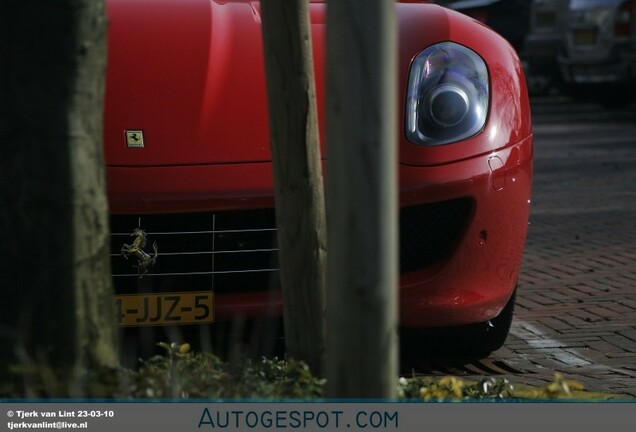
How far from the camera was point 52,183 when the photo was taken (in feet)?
9.04

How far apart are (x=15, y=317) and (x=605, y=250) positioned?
4.65 m

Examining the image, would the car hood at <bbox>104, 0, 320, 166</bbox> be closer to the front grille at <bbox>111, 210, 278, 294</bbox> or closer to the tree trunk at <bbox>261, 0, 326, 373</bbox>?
the front grille at <bbox>111, 210, 278, 294</bbox>

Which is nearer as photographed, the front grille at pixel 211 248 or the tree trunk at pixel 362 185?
the tree trunk at pixel 362 185

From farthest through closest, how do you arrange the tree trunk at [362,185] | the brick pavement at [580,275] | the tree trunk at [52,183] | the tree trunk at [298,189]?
the brick pavement at [580,275], the tree trunk at [298,189], the tree trunk at [52,183], the tree trunk at [362,185]

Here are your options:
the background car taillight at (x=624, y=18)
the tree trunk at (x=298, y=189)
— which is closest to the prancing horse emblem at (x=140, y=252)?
the tree trunk at (x=298, y=189)

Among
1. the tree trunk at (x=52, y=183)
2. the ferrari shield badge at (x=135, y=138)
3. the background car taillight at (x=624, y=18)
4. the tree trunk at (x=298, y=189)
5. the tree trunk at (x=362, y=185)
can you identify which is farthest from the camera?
the background car taillight at (x=624, y=18)

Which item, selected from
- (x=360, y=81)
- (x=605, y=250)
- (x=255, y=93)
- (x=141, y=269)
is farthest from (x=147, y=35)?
(x=605, y=250)

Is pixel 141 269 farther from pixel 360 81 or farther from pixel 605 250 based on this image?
pixel 605 250

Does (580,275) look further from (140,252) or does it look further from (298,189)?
(298,189)

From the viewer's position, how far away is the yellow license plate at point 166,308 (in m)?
3.96

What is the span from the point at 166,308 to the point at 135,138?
0.50 m

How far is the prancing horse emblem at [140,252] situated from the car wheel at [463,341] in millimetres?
865

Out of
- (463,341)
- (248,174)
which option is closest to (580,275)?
(463,341)

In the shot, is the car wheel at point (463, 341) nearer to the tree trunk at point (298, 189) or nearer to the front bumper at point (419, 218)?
the front bumper at point (419, 218)
